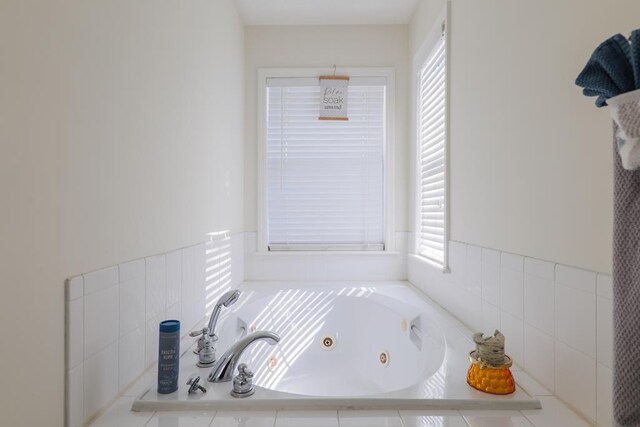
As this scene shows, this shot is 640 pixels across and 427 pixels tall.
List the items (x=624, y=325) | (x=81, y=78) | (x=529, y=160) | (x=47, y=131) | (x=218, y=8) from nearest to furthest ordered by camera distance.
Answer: (x=624, y=325) → (x=47, y=131) → (x=81, y=78) → (x=529, y=160) → (x=218, y=8)

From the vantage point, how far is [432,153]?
7.47 ft

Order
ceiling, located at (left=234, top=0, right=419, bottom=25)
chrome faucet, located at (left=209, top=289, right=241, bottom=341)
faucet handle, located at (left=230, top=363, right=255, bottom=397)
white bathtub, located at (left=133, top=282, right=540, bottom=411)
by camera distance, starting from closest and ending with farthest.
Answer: faucet handle, located at (left=230, top=363, right=255, bottom=397)
chrome faucet, located at (left=209, top=289, right=241, bottom=341)
white bathtub, located at (left=133, top=282, right=540, bottom=411)
ceiling, located at (left=234, top=0, right=419, bottom=25)

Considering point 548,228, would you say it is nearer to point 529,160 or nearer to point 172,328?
point 529,160

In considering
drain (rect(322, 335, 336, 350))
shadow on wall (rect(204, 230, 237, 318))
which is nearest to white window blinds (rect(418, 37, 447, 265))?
drain (rect(322, 335, 336, 350))

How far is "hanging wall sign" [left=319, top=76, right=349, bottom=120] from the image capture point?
9.21 feet

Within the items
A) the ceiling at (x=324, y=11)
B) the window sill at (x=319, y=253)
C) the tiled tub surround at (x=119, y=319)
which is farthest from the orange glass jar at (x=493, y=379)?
the ceiling at (x=324, y=11)

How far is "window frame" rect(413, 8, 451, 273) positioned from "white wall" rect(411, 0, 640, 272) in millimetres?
→ 94

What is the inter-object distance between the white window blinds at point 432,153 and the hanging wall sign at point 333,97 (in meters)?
0.57

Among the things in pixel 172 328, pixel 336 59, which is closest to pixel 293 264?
pixel 336 59

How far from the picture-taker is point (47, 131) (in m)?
0.82

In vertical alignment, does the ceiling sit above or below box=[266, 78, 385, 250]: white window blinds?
above

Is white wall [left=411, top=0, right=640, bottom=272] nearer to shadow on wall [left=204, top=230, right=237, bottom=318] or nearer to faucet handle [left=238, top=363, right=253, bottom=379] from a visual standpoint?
faucet handle [left=238, top=363, right=253, bottom=379]

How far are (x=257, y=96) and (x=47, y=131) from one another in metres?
2.12

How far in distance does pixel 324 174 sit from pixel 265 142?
49 cm
